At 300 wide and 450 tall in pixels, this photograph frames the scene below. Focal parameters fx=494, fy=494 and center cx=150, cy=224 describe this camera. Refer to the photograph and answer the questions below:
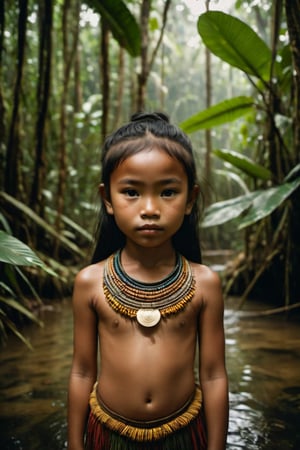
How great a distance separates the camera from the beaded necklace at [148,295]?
138 centimetres

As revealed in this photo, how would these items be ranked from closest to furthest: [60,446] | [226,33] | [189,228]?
[189,228], [60,446], [226,33]

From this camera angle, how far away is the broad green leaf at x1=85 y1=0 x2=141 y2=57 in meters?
3.48

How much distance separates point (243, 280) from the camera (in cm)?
508

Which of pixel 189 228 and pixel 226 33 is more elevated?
pixel 226 33

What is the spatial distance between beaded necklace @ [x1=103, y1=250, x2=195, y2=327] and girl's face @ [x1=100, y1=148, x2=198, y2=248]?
123 millimetres

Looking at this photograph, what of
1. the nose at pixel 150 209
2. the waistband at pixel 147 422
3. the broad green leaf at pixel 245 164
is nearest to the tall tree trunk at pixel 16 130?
the broad green leaf at pixel 245 164

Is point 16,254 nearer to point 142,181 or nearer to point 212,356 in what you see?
point 142,181

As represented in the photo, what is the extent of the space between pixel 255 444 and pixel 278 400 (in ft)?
1.45

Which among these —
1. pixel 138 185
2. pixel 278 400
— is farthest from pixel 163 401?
pixel 278 400

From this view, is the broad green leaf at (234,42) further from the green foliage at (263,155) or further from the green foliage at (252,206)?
the green foliage at (252,206)

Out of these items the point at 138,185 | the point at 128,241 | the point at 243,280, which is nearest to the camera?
the point at 138,185

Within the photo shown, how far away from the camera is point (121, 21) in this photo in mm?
3650

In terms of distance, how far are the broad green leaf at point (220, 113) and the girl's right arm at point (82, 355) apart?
2732 millimetres

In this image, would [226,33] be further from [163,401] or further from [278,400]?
[163,401]
